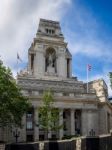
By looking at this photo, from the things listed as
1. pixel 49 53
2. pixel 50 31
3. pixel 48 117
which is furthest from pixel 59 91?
pixel 48 117

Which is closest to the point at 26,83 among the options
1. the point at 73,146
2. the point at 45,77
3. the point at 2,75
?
the point at 45,77

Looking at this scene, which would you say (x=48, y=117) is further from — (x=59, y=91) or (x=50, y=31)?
(x=50, y=31)

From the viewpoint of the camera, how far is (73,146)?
4172 centimetres

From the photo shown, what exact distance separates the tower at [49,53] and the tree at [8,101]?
49.8 metres

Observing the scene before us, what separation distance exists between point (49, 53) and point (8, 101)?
202ft

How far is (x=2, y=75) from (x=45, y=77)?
2042 inches

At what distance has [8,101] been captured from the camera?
82.8 m

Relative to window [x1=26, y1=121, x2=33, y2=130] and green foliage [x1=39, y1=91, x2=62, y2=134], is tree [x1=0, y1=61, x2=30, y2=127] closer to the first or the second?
green foliage [x1=39, y1=91, x2=62, y2=134]

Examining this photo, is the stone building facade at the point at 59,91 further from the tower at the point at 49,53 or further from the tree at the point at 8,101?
the tree at the point at 8,101

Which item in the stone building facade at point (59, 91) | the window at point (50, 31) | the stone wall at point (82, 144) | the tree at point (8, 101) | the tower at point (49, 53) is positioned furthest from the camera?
the window at point (50, 31)

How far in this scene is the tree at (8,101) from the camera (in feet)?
269

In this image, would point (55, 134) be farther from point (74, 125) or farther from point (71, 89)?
point (71, 89)

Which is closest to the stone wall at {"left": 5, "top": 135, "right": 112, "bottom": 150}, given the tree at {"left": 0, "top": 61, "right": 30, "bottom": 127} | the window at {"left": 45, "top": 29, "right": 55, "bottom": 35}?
the tree at {"left": 0, "top": 61, "right": 30, "bottom": 127}

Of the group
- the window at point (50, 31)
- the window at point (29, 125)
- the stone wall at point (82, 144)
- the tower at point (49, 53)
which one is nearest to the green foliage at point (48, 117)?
the window at point (29, 125)
